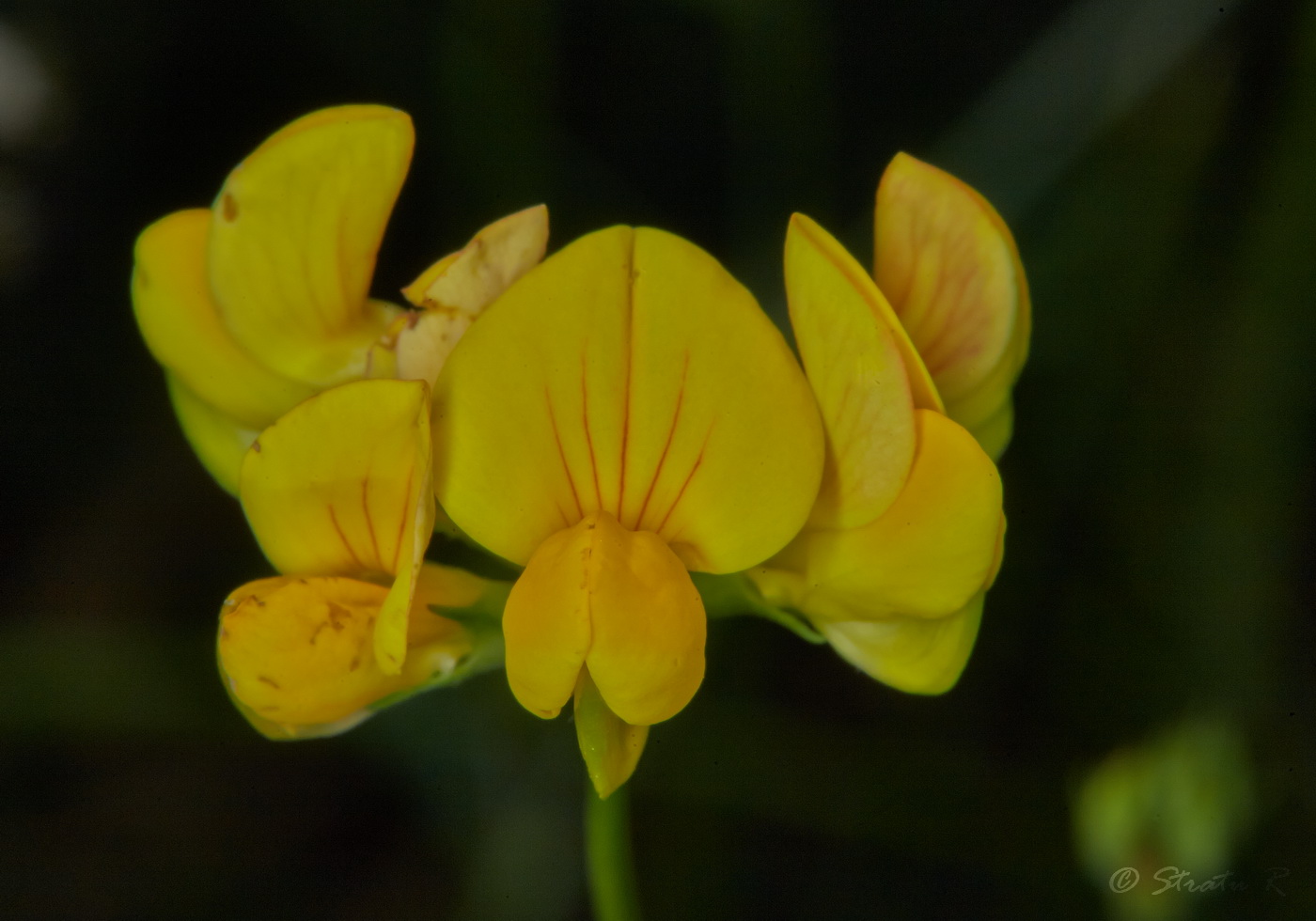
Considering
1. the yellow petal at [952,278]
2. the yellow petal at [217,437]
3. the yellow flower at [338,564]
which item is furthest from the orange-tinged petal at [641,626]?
the yellow petal at [217,437]

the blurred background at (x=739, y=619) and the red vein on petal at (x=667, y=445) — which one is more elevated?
the red vein on petal at (x=667, y=445)

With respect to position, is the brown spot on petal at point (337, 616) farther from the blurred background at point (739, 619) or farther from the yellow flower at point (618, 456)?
the blurred background at point (739, 619)

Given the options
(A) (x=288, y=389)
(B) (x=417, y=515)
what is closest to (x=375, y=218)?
(A) (x=288, y=389)

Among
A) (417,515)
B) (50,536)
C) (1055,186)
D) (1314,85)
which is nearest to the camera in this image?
(417,515)

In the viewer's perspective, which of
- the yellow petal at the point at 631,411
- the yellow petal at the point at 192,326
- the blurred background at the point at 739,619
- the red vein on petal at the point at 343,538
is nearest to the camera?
the yellow petal at the point at 631,411

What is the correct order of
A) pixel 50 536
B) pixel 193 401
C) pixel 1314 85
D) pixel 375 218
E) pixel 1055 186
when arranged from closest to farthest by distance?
pixel 375 218 → pixel 193 401 → pixel 1314 85 → pixel 1055 186 → pixel 50 536

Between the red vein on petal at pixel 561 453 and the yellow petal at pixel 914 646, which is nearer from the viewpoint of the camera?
the red vein on petal at pixel 561 453

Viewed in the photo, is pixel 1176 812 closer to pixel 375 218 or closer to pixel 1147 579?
pixel 1147 579
